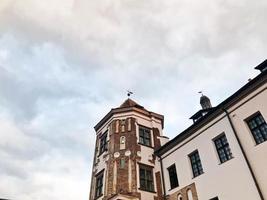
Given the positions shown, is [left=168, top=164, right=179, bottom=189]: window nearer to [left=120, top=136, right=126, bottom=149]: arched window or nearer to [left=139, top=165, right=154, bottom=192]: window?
[left=139, top=165, right=154, bottom=192]: window

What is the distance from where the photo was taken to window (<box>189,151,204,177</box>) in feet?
52.4

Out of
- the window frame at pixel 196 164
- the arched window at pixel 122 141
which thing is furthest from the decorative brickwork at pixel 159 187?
the arched window at pixel 122 141

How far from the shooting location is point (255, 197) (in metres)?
12.0

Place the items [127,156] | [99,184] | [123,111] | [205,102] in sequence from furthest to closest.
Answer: [205,102]
[123,111]
[99,184]
[127,156]

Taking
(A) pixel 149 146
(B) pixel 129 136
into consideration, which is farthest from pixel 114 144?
(A) pixel 149 146

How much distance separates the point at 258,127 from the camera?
13.4m

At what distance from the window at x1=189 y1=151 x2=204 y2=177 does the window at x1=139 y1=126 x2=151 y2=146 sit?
16.8ft

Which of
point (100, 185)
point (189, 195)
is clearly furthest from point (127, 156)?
point (189, 195)

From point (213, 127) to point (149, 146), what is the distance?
6716 millimetres

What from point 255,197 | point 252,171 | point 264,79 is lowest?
point 255,197

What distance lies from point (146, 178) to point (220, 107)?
25.9 ft

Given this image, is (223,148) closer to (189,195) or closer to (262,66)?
(189,195)

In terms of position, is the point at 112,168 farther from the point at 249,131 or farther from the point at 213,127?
the point at 249,131

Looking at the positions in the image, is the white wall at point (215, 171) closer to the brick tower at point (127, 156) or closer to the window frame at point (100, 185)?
the brick tower at point (127, 156)
